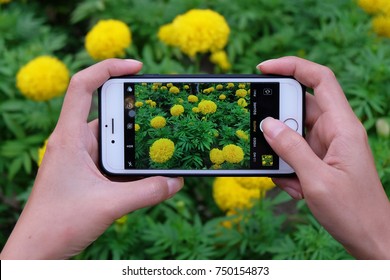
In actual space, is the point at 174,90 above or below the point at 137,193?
above

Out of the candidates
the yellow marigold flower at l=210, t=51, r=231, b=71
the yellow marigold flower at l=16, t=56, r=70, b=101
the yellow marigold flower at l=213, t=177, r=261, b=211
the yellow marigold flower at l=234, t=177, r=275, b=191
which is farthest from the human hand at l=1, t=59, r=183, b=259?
the yellow marigold flower at l=210, t=51, r=231, b=71

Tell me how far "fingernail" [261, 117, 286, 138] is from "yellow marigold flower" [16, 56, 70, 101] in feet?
2.66

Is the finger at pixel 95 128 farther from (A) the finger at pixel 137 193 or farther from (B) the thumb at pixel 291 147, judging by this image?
(B) the thumb at pixel 291 147

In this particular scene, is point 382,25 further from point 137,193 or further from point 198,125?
point 137,193

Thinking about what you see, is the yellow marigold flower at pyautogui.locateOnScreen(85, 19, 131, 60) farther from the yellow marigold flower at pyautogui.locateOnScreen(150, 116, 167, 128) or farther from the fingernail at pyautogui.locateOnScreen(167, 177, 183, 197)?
the fingernail at pyautogui.locateOnScreen(167, 177, 183, 197)

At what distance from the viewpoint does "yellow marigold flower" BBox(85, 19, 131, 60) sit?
6.63 ft

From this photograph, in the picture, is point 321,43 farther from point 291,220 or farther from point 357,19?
point 291,220

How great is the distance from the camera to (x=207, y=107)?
4.87ft

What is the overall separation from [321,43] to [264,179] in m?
0.73

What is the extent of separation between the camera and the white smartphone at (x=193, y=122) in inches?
57.4

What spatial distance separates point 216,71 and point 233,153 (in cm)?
81

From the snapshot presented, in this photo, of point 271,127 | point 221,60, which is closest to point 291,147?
point 271,127

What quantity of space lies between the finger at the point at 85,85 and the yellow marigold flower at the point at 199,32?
1.81ft

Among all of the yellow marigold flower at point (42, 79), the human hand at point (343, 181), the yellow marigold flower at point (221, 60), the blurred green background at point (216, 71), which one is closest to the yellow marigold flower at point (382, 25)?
the blurred green background at point (216, 71)
